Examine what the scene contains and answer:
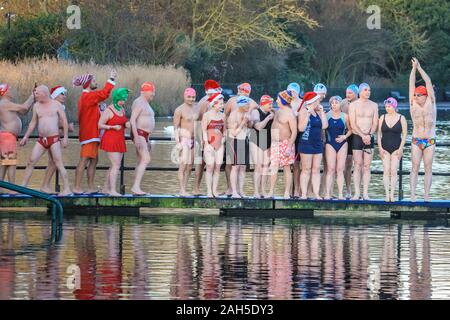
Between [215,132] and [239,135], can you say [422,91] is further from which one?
[215,132]

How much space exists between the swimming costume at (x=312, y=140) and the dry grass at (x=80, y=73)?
24.6m

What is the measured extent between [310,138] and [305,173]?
1.76ft

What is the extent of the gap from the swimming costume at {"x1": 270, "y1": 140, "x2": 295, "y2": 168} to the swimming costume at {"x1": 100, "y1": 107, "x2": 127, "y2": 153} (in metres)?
2.20

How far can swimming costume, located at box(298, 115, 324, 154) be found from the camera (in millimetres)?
21688

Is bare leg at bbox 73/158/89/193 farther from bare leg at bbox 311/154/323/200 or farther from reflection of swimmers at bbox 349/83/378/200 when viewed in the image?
reflection of swimmers at bbox 349/83/378/200

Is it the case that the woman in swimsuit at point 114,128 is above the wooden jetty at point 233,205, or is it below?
above

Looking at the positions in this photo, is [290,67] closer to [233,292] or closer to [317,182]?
[317,182]

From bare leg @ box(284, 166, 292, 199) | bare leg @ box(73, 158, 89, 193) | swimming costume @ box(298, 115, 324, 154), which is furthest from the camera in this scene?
bare leg @ box(284, 166, 292, 199)

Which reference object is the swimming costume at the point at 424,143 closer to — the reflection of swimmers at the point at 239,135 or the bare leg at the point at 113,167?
the reflection of swimmers at the point at 239,135

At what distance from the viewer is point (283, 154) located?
21.6m

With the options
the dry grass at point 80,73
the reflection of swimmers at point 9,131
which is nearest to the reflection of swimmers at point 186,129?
the reflection of swimmers at point 9,131

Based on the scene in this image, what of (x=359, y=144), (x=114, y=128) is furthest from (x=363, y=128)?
(x=114, y=128)

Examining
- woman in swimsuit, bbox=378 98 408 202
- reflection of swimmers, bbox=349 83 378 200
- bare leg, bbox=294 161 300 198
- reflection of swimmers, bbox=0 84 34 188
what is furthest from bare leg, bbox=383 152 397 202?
reflection of swimmers, bbox=0 84 34 188

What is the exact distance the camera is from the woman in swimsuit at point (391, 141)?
71.4ft
